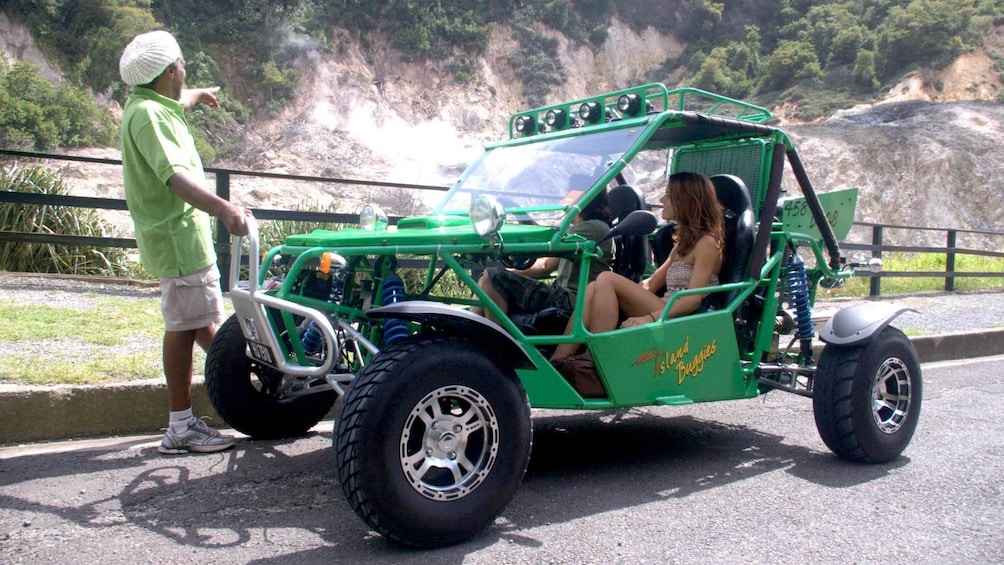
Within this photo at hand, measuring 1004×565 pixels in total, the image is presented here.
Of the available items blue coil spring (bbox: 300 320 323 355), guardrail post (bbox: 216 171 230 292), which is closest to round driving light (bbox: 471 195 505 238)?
blue coil spring (bbox: 300 320 323 355)

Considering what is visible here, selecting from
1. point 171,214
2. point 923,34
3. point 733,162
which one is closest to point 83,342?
point 171,214

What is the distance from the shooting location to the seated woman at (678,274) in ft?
13.8

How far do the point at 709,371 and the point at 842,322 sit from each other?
0.91 m

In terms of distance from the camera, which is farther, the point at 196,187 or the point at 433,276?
the point at 433,276

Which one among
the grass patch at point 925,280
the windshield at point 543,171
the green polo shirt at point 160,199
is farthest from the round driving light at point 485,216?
the grass patch at point 925,280

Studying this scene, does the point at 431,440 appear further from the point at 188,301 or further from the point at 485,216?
the point at 188,301

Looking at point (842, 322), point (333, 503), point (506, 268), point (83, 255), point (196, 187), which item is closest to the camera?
point (333, 503)

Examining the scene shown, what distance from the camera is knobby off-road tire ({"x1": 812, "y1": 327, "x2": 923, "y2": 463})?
14.9ft

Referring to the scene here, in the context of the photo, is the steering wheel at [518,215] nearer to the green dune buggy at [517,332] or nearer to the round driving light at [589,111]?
the green dune buggy at [517,332]

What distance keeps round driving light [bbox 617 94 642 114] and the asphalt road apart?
1860mm

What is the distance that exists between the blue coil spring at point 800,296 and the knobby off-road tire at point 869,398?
261 mm

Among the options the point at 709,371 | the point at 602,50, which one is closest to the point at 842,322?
the point at 709,371

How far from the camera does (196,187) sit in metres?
4.06

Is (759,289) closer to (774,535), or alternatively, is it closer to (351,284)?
(774,535)
